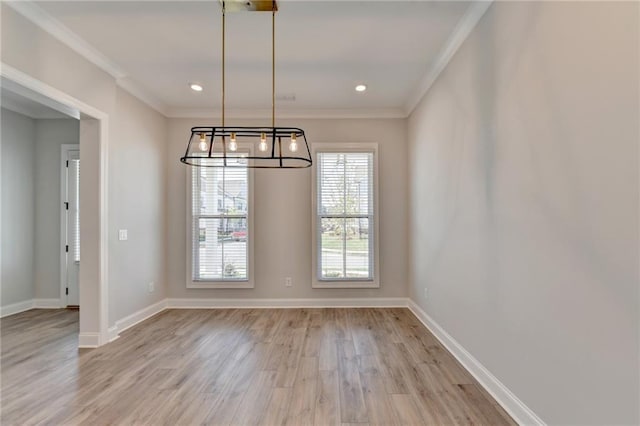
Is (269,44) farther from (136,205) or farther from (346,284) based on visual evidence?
(346,284)

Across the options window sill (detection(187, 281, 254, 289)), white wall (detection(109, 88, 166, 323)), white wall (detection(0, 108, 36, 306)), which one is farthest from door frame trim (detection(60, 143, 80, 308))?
window sill (detection(187, 281, 254, 289))

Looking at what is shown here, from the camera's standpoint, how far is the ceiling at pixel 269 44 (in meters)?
2.61

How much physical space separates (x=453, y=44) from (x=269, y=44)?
1739 mm

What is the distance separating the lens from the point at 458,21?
2734 millimetres

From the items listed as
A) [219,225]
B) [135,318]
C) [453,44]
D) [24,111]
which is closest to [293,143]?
[453,44]

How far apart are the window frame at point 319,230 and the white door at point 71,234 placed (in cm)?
359

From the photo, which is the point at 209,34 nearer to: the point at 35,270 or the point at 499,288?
the point at 499,288

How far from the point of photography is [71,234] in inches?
194

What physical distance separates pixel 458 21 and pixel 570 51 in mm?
1371

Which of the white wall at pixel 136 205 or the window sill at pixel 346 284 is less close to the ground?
the white wall at pixel 136 205

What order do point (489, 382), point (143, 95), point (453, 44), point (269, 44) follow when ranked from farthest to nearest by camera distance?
point (143, 95)
point (269, 44)
point (453, 44)
point (489, 382)

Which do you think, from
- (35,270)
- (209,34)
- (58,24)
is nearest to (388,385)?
(209,34)

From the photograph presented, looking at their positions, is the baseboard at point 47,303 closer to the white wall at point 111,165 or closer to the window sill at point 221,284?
the white wall at point 111,165

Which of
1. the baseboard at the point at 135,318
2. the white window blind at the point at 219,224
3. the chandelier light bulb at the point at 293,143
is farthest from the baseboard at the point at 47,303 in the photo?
the chandelier light bulb at the point at 293,143
